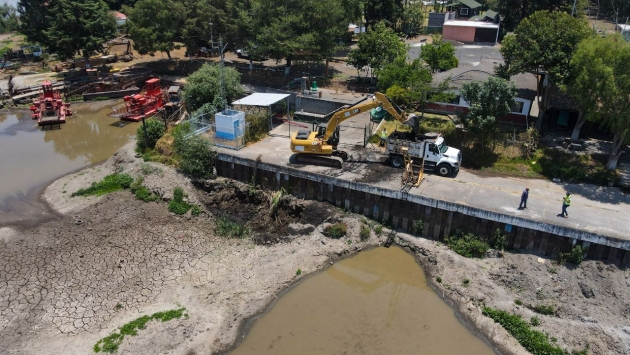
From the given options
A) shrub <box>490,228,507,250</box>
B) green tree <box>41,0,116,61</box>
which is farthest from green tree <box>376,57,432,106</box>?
green tree <box>41,0,116,61</box>

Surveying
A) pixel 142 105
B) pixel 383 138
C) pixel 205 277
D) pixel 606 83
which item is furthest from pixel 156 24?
pixel 606 83

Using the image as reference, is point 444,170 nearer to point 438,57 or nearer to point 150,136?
point 438,57

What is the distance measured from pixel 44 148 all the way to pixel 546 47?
36.4 meters

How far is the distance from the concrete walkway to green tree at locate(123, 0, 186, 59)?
25550 mm

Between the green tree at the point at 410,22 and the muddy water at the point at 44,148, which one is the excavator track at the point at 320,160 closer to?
the muddy water at the point at 44,148

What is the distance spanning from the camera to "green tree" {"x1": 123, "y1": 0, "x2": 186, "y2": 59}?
47.3 metres

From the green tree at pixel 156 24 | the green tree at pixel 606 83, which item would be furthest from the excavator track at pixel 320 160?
the green tree at pixel 156 24

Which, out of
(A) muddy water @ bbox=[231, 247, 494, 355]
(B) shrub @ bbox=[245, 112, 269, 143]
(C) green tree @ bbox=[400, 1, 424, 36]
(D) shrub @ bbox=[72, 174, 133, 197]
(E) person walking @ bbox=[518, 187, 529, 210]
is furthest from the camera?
(C) green tree @ bbox=[400, 1, 424, 36]

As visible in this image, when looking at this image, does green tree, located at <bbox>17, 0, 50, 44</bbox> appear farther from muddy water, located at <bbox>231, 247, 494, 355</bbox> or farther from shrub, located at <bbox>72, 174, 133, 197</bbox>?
muddy water, located at <bbox>231, 247, 494, 355</bbox>

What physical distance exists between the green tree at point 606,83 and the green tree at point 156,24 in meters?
38.1

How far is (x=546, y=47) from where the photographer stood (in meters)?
27.9

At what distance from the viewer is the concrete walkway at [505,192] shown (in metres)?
21.2

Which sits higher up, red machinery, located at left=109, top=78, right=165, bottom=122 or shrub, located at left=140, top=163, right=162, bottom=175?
red machinery, located at left=109, top=78, right=165, bottom=122

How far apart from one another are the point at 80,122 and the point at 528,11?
5337cm
